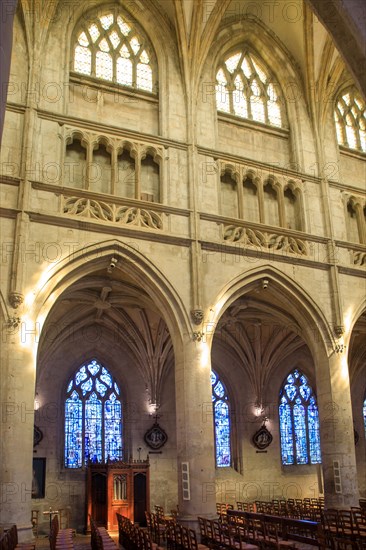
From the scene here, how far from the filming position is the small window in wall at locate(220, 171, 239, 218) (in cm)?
1758

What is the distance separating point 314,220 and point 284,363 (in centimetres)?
831

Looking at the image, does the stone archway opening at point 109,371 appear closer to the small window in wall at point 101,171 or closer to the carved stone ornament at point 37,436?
the carved stone ornament at point 37,436

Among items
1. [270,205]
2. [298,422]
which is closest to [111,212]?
[270,205]

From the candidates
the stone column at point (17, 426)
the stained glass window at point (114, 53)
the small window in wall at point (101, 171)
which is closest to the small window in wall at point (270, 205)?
the stained glass window at point (114, 53)

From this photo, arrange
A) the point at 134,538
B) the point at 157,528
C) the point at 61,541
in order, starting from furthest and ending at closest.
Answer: the point at 157,528 < the point at 134,538 < the point at 61,541

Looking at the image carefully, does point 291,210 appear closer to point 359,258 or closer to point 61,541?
point 359,258

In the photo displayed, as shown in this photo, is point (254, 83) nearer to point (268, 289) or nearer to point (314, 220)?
point (314, 220)

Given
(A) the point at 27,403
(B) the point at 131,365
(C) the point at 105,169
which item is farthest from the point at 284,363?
(A) the point at 27,403

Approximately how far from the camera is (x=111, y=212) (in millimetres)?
15242

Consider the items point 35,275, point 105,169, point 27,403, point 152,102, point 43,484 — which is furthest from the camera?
point 43,484

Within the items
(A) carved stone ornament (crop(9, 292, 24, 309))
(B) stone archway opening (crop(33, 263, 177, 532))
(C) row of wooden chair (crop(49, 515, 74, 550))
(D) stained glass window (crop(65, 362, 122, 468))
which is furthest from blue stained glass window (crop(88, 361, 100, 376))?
(C) row of wooden chair (crop(49, 515, 74, 550))

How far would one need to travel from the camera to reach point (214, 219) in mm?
16453

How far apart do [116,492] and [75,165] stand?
10544 mm

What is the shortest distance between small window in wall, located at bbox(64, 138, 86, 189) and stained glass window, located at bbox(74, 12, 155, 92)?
267cm
